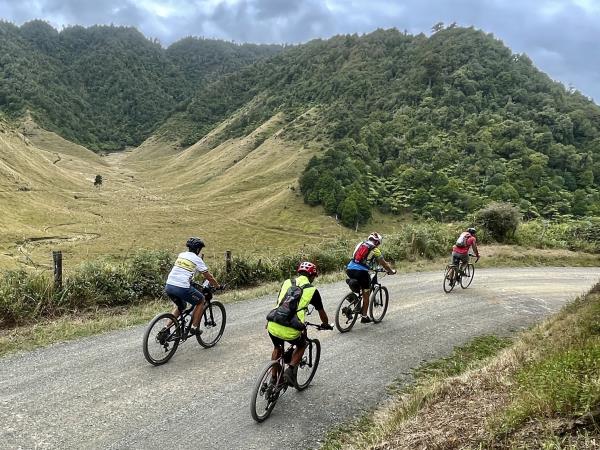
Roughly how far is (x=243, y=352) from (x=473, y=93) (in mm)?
147184

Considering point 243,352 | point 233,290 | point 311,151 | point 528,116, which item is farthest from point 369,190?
point 243,352

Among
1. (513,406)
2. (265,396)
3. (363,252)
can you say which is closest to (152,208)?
(363,252)

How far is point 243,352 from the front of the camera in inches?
432

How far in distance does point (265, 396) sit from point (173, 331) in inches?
120

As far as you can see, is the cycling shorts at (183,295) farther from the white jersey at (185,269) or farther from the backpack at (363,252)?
the backpack at (363,252)

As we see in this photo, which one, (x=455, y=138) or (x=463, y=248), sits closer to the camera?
(x=463, y=248)

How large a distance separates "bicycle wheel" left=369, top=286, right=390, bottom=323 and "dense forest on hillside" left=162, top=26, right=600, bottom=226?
7119 cm

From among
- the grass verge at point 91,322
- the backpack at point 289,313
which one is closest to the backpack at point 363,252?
the backpack at point 289,313

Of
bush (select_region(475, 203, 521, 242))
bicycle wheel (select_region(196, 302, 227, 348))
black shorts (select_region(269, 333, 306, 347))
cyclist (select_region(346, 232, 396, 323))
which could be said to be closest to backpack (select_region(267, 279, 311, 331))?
black shorts (select_region(269, 333, 306, 347))

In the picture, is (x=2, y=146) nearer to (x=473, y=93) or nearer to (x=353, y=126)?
(x=353, y=126)

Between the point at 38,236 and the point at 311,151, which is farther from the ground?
the point at 311,151

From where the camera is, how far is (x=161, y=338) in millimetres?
9750

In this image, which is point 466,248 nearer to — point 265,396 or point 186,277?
point 186,277

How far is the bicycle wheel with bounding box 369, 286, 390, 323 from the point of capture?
530 inches
